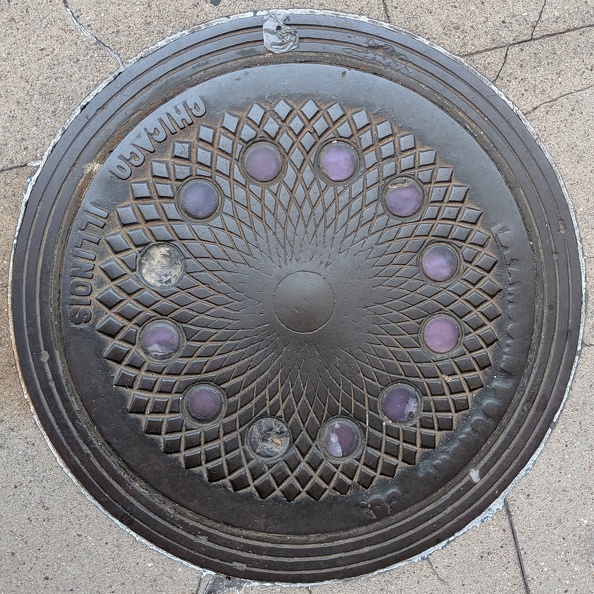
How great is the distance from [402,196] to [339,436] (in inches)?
31.8

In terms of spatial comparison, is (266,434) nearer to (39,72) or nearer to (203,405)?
(203,405)

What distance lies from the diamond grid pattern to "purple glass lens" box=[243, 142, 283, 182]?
0.10ft

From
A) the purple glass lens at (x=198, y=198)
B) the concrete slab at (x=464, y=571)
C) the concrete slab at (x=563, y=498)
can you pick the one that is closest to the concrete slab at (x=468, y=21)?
the purple glass lens at (x=198, y=198)

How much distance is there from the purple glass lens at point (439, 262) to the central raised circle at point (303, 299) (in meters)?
0.32

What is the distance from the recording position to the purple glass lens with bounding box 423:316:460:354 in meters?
1.82

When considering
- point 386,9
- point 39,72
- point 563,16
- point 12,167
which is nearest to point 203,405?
point 12,167

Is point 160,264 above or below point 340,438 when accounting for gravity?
above

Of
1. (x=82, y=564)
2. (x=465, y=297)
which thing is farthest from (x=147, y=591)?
(x=465, y=297)

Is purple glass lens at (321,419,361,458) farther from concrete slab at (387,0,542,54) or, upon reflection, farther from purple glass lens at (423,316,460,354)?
concrete slab at (387,0,542,54)

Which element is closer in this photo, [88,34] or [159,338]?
[159,338]

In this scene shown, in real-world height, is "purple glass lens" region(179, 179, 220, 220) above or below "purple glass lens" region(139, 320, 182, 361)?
above

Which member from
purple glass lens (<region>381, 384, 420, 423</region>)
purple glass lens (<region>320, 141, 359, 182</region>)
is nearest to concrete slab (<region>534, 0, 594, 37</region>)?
purple glass lens (<region>320, 141, 359, 182</region>)

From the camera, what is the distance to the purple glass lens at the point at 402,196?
1783 mm

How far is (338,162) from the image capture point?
1772 millimetres
